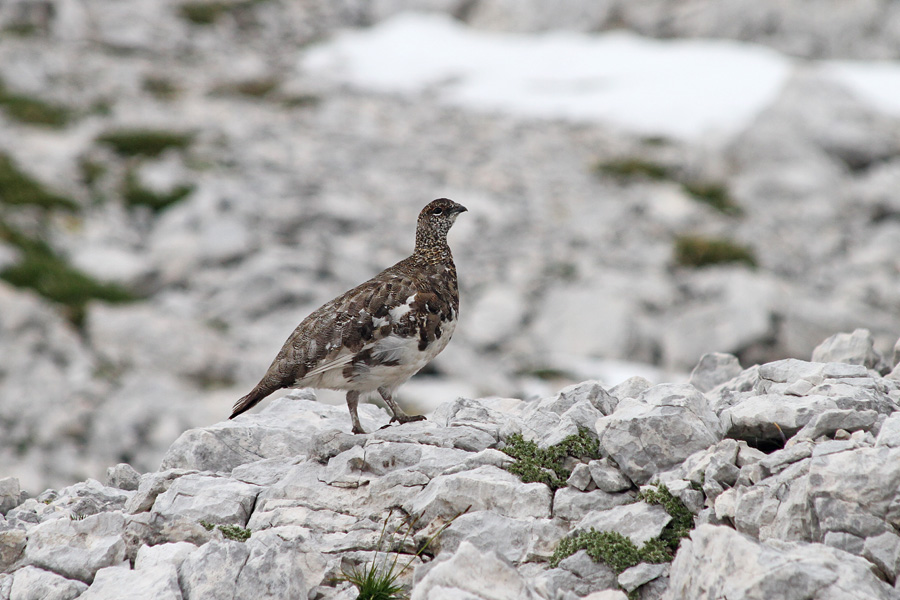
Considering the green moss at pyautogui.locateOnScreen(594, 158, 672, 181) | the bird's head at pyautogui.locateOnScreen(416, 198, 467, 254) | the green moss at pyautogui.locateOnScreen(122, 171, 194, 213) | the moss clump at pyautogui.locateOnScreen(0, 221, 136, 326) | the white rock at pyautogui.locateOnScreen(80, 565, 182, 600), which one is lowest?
the green moss at pyautogui.locateOnScreen(594, 158, 672, 181)

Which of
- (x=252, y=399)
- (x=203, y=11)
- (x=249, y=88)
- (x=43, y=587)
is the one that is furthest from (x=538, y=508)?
(x=203, y=11)

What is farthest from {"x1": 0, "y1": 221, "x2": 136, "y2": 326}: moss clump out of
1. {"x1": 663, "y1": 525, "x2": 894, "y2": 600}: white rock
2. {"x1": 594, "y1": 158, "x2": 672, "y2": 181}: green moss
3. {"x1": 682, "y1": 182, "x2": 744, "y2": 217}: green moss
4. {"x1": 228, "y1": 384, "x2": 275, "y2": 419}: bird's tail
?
{"x1": 682, "y1": 182, "x2": 744, "y2": 217}: green moss

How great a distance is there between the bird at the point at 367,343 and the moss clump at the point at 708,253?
A: 13.0 metres

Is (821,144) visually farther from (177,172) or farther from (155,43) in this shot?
(155,43)

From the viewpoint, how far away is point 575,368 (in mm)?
15734

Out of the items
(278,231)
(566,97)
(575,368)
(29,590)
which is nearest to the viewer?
(29,590)

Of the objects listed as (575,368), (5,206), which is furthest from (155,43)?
(575,368)

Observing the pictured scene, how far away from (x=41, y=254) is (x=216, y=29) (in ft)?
54.9

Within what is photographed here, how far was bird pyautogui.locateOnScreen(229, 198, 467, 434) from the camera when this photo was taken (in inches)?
252

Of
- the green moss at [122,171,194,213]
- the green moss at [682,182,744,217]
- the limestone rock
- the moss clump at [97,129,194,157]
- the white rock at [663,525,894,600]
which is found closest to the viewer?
the white rock at [663,525,894,600]

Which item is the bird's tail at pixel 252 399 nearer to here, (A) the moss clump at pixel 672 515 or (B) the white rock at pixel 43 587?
Answer: (B) the white rock at pixel 43 587

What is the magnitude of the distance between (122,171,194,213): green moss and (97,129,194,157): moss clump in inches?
81.7

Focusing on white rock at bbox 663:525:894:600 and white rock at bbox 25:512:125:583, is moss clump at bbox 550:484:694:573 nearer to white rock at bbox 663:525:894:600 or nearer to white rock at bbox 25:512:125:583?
white rock at bbox 663:525:894:600

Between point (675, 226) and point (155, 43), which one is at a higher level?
point (155, 43)
